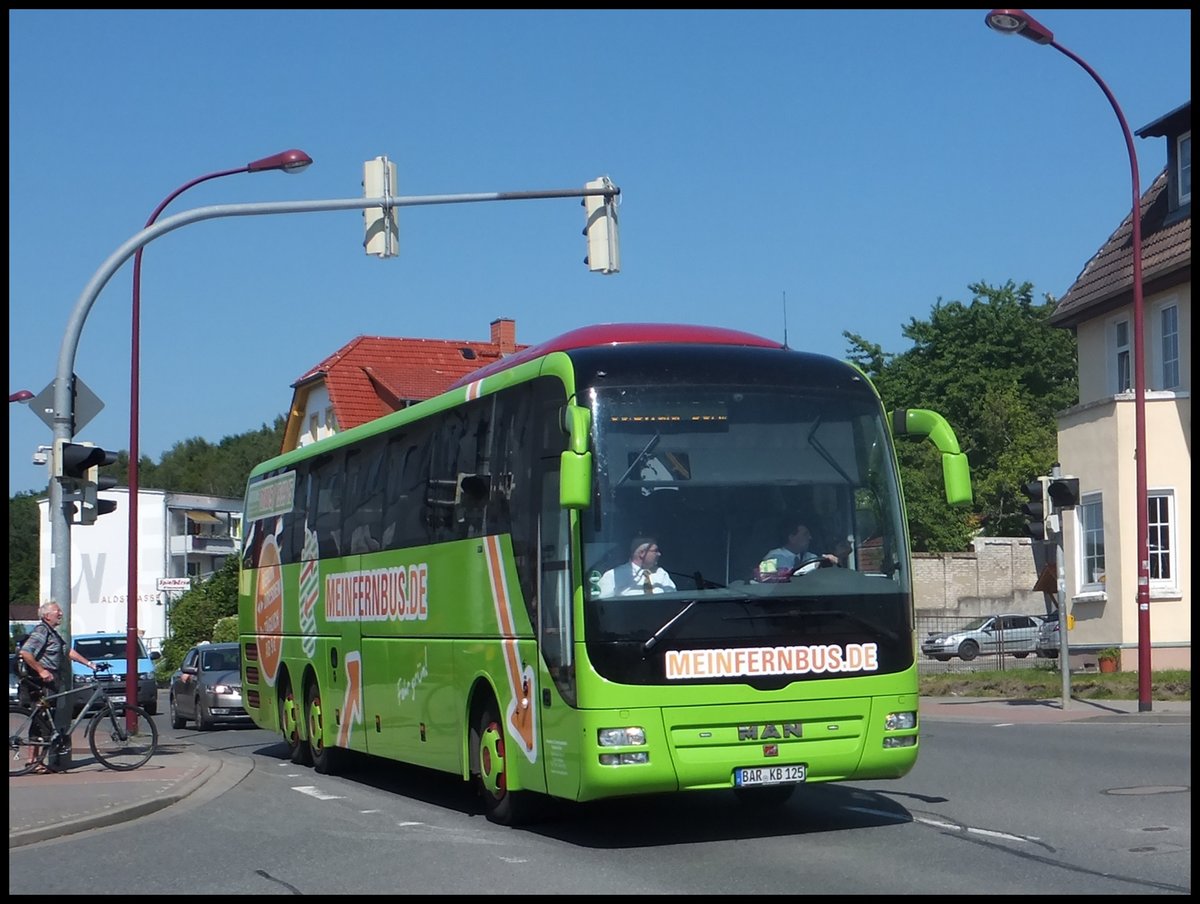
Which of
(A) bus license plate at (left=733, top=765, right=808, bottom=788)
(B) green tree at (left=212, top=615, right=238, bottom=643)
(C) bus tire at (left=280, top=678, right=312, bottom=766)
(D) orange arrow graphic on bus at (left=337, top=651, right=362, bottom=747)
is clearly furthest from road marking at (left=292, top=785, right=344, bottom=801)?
(B) green tree at (left=212, top=615, right=238, bottom=643)

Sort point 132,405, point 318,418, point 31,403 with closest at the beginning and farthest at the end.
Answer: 1. point 31,403
2. point 132,405
3. point 318,418

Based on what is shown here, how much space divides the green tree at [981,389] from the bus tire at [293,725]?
56.8 m

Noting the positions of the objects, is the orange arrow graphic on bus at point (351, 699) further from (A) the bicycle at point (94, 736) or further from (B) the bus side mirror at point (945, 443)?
(B) the bus side mirror at point (945, 443)

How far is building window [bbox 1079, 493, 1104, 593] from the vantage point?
31906 millimetres

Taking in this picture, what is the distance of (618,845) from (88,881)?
350 centimetres

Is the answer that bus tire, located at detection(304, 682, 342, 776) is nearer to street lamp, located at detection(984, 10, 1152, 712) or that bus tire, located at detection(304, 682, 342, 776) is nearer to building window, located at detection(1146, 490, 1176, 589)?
street lamp, located at detection(984, 10, 1152, 712)

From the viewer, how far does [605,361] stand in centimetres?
1171

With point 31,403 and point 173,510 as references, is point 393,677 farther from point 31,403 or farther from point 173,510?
point 173,510

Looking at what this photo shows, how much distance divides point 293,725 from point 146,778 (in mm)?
3318

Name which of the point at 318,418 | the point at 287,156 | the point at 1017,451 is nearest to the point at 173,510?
the point at 318,418

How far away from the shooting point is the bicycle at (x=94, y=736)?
17.5 meters

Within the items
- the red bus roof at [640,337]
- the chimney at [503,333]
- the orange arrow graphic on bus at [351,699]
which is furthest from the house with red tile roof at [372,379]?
the red bus roof at [640,337]

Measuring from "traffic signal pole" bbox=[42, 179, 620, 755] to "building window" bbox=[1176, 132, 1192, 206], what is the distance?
18.3m

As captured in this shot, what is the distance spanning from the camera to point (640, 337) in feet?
42.6
